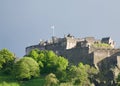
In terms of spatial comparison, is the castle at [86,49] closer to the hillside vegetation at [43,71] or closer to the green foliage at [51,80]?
the hillside vegetation at [43,71]

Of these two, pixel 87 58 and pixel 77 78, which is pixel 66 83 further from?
pixel 87 58

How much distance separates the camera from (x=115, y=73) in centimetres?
10994

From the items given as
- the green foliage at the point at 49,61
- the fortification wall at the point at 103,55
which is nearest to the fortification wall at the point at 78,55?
the fortification wall at the point at 103,55

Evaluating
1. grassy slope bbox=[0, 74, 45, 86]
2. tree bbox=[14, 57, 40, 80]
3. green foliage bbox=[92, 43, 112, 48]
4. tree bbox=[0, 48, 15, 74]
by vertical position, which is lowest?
grassy slope bbox=[0, 74, 45, 86]

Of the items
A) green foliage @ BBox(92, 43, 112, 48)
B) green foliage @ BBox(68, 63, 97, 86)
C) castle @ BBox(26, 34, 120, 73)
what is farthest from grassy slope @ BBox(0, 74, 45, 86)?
green foliage @ BBox(92, 43, 112, 48)

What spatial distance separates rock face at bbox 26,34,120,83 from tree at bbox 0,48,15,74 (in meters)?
8.32

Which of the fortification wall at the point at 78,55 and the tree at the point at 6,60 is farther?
the tree at the point at 6,60

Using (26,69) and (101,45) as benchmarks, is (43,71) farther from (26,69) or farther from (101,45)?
(101,45)

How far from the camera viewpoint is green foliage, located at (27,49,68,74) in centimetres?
11391

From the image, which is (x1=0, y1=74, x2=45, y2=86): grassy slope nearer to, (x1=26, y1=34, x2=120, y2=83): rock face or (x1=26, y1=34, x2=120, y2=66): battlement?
(x1=26, y1=34, x2=120, y2=83): rock face

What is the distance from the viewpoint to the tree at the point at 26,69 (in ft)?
366

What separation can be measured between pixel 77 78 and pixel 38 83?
255 inches

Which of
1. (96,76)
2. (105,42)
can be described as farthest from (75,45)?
(96,76)

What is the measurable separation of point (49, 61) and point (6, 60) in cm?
679
